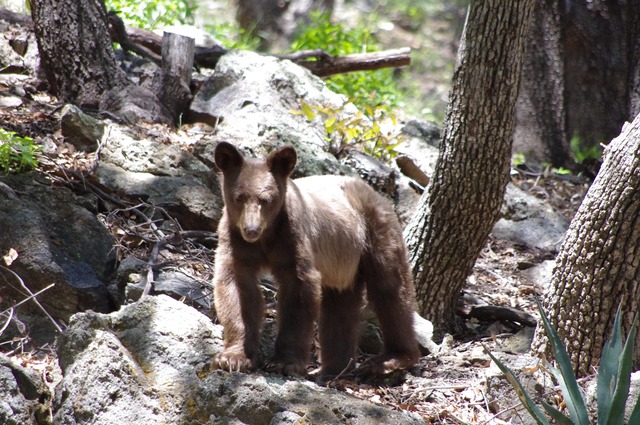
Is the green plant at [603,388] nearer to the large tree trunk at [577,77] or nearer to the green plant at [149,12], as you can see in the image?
the large tree trunk at [577,77]

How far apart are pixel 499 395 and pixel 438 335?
2.27 meters

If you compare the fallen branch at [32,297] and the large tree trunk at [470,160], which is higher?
the large tree trunk at [470,160]

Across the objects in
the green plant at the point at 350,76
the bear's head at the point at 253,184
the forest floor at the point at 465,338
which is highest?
the green plant at the point at 350,76

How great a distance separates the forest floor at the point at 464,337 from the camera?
5.48 metres

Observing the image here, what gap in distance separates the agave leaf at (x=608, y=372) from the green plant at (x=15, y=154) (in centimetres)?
516

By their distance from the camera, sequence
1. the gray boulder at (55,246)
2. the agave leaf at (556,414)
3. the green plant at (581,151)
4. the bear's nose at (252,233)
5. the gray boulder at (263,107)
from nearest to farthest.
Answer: the agave leaf at (556,414) → the bear's nose at (252,233) → the gray boulder at (55,246) → the gray boulder at (263,107) → the green plant at (581,151)

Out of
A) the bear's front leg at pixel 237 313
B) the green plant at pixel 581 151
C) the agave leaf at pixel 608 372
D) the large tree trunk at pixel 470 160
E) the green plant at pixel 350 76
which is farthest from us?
the green plant at pixel 350 76

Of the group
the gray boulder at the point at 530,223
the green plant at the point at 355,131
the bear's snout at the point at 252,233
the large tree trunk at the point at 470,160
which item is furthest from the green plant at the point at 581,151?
the bear's snout at the point at 252,233

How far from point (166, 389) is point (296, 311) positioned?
1.19 m

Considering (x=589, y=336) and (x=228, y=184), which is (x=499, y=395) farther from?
(x=228, y=184)

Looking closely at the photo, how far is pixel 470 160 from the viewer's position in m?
7.14

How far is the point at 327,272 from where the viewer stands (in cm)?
632

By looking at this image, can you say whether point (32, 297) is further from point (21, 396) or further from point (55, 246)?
point (21, 396)

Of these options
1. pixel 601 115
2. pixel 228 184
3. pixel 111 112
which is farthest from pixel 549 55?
pixel 228 184
